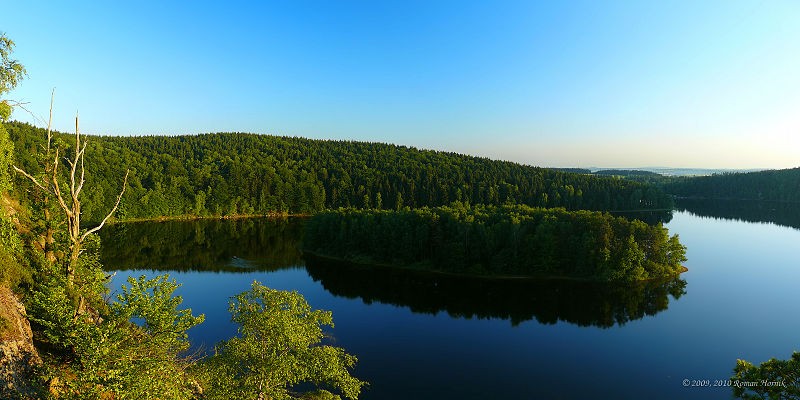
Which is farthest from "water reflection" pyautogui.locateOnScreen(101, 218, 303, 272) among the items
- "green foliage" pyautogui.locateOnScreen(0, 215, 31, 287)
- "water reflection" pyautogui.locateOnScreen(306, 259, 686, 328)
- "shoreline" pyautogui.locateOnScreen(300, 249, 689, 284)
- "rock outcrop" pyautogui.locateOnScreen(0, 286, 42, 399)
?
"rock outcrop" pyautogui.locateOnScreen(0, 286, 42, 399)

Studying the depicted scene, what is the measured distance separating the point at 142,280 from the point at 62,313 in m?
2.61

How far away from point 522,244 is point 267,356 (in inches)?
2686

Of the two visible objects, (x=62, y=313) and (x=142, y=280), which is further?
(x=142, y=280)

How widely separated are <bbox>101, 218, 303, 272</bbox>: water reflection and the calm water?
0.93 metres

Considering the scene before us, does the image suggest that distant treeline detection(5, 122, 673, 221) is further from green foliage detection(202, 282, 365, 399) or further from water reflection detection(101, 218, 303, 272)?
green foliage detection(202, 282, 365, 399)

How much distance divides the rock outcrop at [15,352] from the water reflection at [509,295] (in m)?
50.2

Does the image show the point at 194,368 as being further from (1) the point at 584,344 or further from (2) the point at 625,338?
(2) the point at 625,338

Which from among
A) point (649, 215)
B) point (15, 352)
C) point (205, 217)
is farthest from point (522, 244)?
point (205, 217)

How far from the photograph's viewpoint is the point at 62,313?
14359 millimetres

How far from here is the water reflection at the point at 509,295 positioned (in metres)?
60.6

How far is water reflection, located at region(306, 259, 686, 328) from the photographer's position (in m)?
60.6

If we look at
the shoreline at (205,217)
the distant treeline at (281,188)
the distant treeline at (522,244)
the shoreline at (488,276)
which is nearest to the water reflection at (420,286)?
the shoreline at (488,276)

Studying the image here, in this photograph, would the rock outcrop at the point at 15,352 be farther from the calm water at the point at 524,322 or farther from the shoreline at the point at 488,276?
the shoreline at the point at 488,276

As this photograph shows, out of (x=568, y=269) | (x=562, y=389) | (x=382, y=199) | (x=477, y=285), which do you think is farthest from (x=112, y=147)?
(x=562, y=389)
